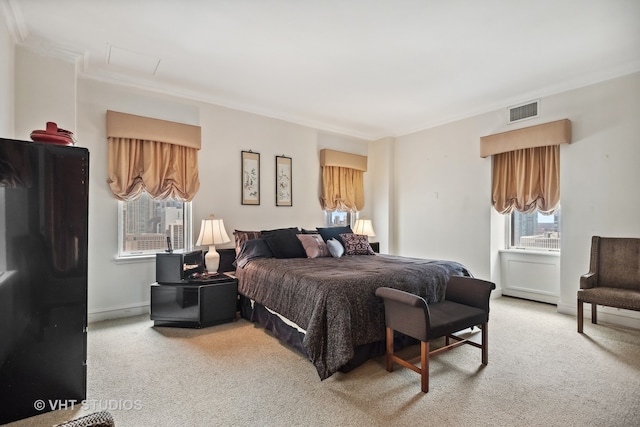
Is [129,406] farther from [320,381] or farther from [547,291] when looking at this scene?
[547,291]

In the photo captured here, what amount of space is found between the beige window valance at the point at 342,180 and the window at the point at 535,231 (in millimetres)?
2509

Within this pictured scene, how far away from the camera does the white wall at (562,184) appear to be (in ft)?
11.3

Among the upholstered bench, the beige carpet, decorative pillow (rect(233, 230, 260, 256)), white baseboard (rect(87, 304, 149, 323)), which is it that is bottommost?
the beige carpet

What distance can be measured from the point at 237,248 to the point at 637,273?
4427mm

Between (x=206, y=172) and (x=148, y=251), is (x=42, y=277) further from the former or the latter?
(x=206, y=172)

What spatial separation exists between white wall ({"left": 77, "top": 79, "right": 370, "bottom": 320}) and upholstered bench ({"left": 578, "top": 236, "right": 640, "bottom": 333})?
356cm

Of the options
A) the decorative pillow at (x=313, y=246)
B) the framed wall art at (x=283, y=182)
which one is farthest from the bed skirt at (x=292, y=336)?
the framed wall art at (x=283, y=182)

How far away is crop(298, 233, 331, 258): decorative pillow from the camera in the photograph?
393cm

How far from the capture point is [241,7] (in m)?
2.43

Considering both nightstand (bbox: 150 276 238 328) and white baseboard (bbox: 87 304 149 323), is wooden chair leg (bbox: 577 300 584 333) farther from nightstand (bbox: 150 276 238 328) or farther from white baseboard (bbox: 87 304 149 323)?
white baseboard (bbox: 87 304 149 323)

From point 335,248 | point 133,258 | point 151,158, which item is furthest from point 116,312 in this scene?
point 335,248

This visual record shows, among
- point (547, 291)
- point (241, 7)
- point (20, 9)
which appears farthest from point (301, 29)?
point (547, 291)

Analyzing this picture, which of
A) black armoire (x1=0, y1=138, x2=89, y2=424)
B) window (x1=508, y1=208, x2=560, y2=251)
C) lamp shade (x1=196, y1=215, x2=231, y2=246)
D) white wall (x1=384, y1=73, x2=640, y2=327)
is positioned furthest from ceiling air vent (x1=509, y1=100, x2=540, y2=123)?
black armoire (x1=0, y1=138, x2=89, y2=424)

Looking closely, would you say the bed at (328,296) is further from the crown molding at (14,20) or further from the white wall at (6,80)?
the crown molding at (14,20)
